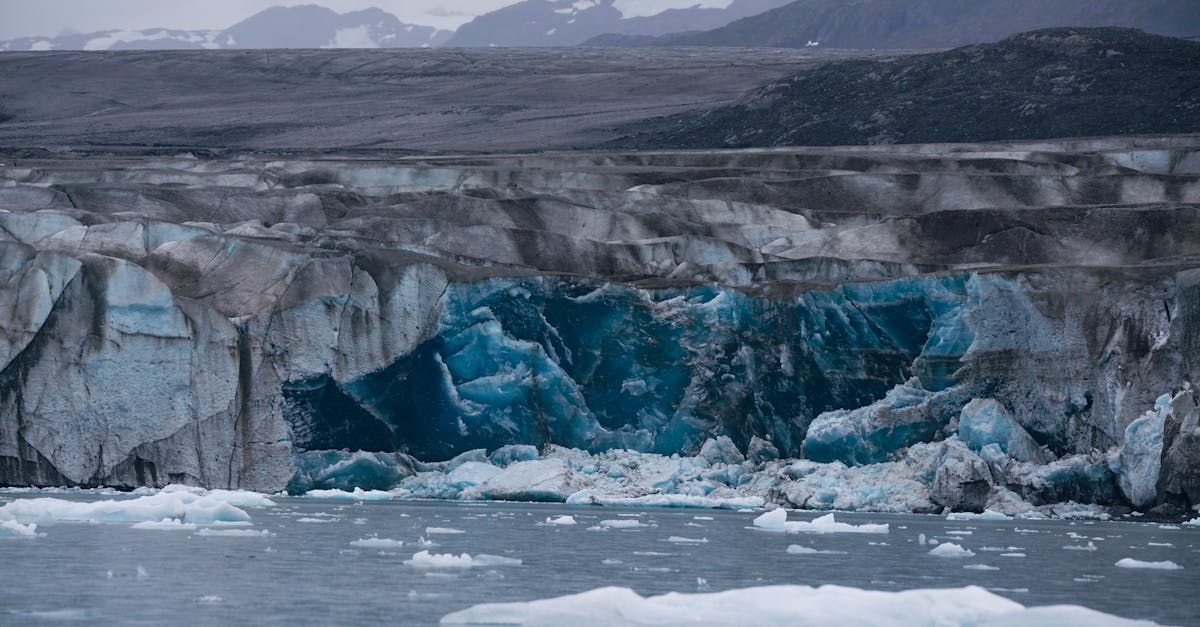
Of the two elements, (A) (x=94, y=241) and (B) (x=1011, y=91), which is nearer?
(A) (x=94, y=241)

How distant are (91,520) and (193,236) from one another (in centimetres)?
927

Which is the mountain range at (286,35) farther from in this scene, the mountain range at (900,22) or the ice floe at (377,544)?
the ice floe at (377,544)

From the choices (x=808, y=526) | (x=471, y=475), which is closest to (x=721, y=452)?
(x=471, y=475)

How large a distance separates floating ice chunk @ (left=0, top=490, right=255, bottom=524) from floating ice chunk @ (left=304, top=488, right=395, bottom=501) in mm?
4793

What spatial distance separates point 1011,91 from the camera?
59.9 meters

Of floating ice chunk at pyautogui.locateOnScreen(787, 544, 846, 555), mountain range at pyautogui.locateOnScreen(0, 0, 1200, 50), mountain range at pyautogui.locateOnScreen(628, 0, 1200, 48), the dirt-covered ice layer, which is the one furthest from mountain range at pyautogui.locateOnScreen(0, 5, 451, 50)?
floating ice chunk at pyautogui.locateOnScreen(787, 544, 846, 555)

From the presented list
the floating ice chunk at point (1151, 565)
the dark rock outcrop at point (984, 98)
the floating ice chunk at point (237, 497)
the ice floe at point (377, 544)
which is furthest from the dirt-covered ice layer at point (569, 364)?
the dark rock outcrop at point (984, 98)

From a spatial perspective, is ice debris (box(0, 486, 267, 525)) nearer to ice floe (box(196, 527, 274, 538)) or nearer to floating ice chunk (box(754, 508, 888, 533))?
ice floe (box(196, 527, 274, 538))

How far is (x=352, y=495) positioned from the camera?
2498 centimetres

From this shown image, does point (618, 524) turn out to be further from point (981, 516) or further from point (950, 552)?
point (981, 516)

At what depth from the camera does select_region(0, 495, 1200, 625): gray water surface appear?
12453 mm

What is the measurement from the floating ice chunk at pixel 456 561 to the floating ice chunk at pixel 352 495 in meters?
9.79

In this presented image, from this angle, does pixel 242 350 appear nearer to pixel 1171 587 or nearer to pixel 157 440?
pixel 157 440

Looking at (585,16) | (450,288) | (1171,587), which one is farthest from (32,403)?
(585,16)
